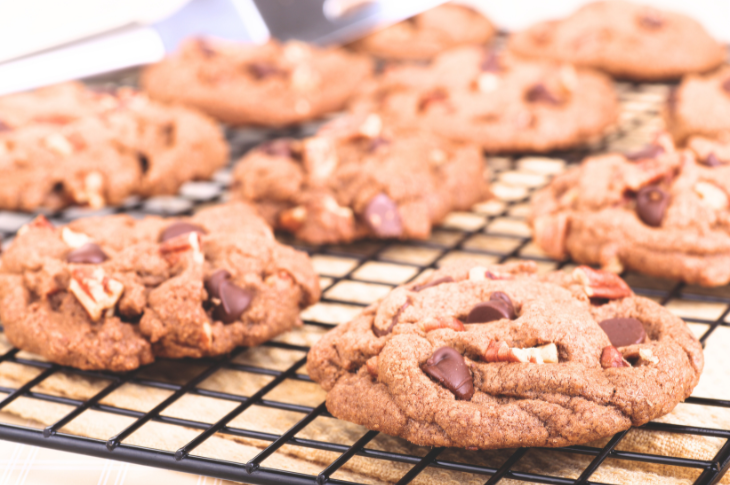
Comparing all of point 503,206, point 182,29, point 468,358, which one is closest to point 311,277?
point 468,358

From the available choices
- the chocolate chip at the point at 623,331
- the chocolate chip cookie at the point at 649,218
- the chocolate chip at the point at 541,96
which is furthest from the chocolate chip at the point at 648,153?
the chocolate chip at the point at 623,331

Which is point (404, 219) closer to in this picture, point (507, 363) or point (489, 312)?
point (489, 312)

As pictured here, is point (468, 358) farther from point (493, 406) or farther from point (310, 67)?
point (310, 67)

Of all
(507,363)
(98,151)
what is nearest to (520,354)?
(507,363)

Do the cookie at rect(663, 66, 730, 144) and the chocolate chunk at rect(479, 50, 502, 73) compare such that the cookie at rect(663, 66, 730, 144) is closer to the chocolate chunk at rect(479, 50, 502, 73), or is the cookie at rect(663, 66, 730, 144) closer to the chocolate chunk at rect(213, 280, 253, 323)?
the chocolate chunk at rect(479, 50, 502, 73)

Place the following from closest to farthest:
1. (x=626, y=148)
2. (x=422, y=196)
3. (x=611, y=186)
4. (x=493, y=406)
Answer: (x=493, y=406) < (x=611, y=186) < (x=422, y=196) < (x=626, y=148)
